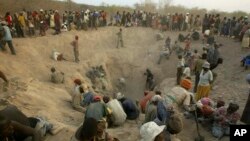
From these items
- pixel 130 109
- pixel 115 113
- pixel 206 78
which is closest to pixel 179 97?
pixel 115 113

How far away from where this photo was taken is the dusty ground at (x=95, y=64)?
8555 mm

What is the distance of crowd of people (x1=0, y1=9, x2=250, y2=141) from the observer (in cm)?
453

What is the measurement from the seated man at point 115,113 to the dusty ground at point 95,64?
22 cm

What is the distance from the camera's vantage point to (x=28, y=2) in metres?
27.5

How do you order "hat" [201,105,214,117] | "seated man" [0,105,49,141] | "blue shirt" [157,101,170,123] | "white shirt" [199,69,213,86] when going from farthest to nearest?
"white shirt" [199,69,213,86] → "hat" [201,105,214,117] → "blue shirt" [157,101,170,123] → "seated man" [0,105,49,141]

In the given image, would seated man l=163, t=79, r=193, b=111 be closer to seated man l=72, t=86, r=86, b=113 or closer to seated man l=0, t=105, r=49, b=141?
seated man l=0, t=105, r=49, b=141

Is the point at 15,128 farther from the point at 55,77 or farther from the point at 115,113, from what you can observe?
the point at 55,77

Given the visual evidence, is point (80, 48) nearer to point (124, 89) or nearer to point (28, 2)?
point (124, 89)

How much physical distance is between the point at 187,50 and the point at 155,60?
262 cm

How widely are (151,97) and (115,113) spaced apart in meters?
1.01

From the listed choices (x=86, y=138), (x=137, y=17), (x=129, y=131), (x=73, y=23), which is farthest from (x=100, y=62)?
(x=86, y=138)

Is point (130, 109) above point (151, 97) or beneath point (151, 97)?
beneath

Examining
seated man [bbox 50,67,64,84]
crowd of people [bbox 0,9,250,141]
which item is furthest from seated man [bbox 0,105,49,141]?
seated man [bbox 50,67,64,84]

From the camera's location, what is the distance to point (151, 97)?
8133 mm
